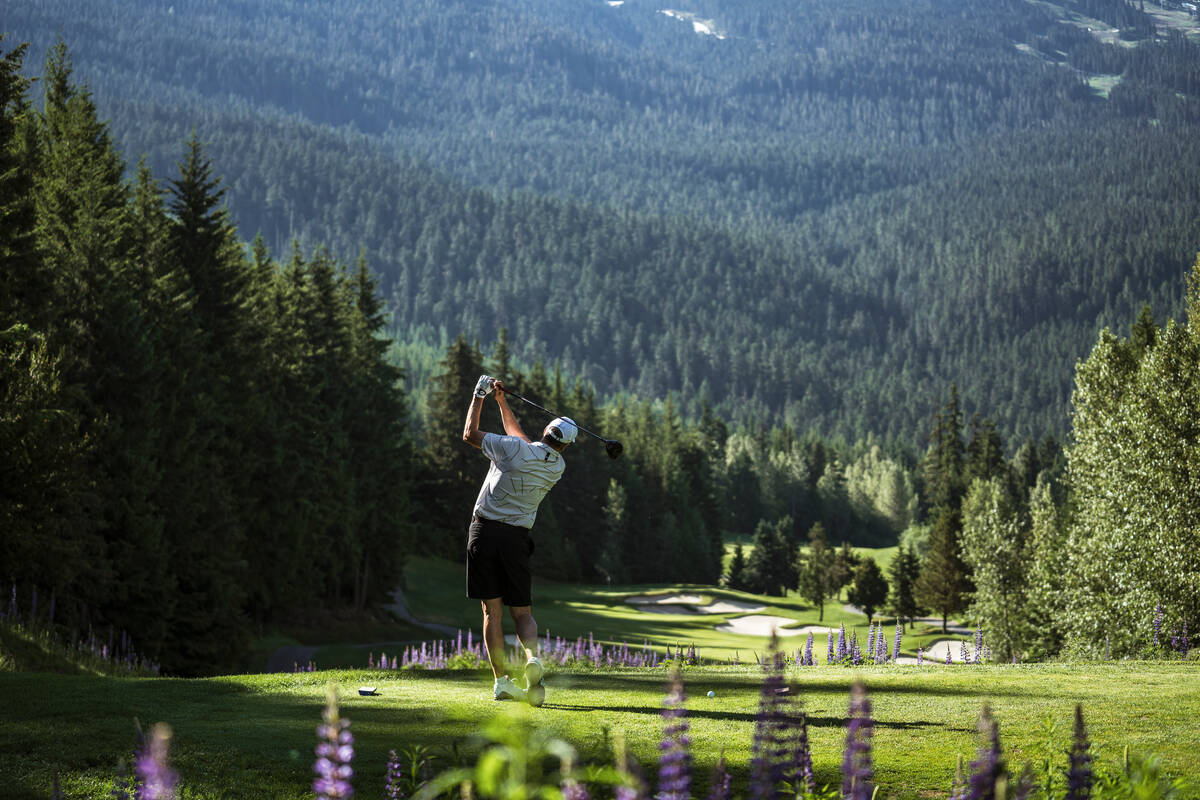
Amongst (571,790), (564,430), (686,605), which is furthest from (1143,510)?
(686,605)

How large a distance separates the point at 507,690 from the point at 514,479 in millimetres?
2003

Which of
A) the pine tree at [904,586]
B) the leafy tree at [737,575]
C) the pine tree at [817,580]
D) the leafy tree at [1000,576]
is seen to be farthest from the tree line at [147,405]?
the leafy tree at [737,575]

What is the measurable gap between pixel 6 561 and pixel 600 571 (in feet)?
224

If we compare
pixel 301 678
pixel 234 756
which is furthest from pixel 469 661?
pixel 234 756

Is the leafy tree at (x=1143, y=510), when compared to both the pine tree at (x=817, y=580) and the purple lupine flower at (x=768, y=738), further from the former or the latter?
the pine tree at (x=817, y=580)

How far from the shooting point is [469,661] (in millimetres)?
19688

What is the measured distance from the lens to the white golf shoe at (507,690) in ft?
34.2

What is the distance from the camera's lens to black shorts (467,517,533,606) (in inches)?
410

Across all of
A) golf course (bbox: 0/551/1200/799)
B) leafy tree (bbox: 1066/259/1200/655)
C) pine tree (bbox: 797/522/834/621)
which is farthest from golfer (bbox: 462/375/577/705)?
pine tree (bbox: 797/522/834/621)

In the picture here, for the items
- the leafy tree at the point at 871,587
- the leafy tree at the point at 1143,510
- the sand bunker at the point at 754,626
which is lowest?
the sand bunker at the point at 754,626

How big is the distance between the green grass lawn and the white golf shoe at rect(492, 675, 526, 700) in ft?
0.60

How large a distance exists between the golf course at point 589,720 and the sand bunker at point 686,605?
181 ft

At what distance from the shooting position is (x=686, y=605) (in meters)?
72.2

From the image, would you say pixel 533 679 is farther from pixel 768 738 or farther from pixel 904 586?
pixel 904 586
